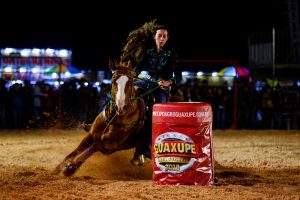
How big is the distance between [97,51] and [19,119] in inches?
1247

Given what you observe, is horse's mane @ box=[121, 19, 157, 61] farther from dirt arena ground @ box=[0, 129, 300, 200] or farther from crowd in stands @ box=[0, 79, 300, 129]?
crowd in stands @ box=[0, 79, 300, 129]

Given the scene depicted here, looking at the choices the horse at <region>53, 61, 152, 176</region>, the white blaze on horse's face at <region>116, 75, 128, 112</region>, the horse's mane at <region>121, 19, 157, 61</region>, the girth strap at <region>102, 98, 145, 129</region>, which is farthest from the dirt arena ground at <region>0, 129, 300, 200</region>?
the horse's mane at <region>121, 19, 157, 61</region>

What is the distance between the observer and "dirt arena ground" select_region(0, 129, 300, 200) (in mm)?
6914

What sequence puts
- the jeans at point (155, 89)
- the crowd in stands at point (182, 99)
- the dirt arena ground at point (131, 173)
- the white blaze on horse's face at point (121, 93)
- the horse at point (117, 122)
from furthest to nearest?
the crowd in stands at point (182, 99)
the jeans at point (155, 89)
the horse at point (117, 122)
the white blaze on horse's face at point (121, 93)
the dirt arena ground at point (131, 173)

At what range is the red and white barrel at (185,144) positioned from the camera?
24.8ft

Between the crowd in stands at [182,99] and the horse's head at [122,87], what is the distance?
10.0 meters

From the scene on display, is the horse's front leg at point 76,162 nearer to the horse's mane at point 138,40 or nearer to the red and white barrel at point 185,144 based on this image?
the red and white barrel at point 185,144

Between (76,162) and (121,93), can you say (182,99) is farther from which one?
(121,93)

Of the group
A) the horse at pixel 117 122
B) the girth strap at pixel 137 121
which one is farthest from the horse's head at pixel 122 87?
the girth strap at pixel 137 121

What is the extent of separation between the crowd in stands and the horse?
30.5 ft

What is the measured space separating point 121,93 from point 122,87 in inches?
4.0

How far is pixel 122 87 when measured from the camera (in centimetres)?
823

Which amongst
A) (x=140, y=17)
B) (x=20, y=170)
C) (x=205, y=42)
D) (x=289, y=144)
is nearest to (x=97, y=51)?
(x=140, y=17)

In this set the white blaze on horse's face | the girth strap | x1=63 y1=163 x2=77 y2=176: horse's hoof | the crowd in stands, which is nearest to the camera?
the white blaze on horse's face
